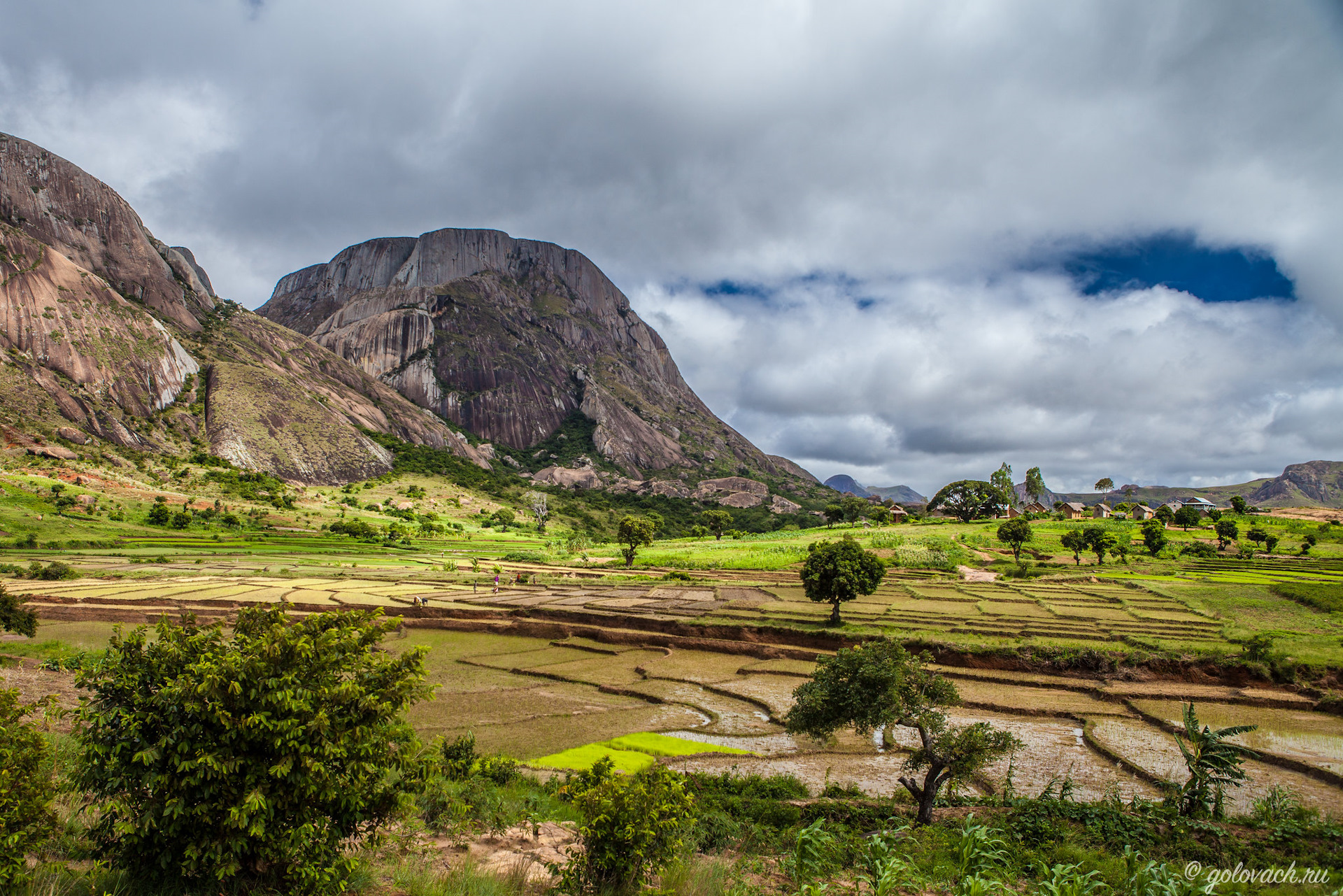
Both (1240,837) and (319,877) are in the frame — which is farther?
(1240,837)

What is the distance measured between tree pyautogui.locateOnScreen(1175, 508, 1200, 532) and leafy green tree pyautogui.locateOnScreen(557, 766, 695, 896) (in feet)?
354

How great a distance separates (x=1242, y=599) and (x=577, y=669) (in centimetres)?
4268

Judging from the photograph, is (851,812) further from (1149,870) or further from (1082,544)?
(1082,544)

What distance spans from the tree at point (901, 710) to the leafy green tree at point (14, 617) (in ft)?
103

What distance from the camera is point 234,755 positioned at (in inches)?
252

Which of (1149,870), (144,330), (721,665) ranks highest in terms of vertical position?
(144,330)

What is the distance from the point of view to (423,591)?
46531 mm

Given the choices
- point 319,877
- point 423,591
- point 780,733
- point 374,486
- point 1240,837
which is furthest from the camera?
point 374,486

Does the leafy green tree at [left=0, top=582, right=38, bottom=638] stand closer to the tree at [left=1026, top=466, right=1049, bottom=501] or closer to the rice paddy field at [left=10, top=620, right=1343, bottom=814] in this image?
the rice paddy field at [left=10, top=620, right=1343, bottom=814]

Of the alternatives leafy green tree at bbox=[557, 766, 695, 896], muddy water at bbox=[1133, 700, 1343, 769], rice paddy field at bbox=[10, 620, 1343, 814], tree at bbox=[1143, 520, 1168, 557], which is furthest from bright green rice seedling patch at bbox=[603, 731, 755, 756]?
tree at bbox=[1143, 520, 1168, 557]

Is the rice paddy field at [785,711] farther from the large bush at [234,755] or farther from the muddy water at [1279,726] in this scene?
the large bush at [234,755]

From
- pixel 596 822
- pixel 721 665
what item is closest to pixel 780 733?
pixel 721 665

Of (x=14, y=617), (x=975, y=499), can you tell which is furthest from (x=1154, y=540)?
(x=14, y=617)

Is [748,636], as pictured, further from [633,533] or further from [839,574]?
[633,533]
